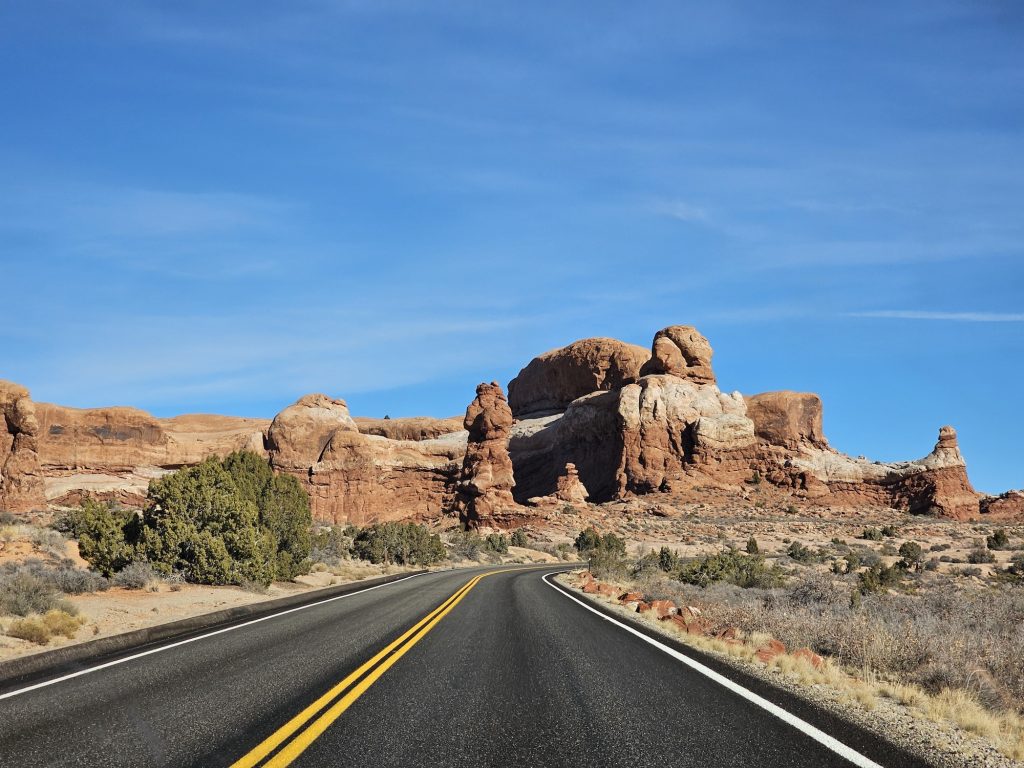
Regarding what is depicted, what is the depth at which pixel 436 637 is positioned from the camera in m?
11.4

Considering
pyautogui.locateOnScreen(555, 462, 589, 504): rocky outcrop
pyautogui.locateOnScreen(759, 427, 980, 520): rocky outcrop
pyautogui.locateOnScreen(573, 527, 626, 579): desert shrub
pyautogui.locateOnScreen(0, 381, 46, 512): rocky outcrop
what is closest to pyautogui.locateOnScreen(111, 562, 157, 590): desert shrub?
pyautogui.locateOnScreen(573, 527, 626, 579): desert shrub

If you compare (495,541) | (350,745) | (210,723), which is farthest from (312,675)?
(495,541)

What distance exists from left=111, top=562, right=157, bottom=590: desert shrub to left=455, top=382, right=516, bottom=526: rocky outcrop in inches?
2154

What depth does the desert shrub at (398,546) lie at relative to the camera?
42.5 metres

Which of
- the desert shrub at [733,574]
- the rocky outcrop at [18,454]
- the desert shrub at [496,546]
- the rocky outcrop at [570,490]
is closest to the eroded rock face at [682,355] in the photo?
the rocky outcrop at [570,490]

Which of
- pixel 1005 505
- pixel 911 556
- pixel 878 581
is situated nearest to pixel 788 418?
pixel 1005 505

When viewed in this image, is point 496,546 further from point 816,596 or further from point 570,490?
point 816,596

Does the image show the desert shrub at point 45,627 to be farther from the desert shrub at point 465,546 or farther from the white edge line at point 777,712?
the desert shrub at point 465,546

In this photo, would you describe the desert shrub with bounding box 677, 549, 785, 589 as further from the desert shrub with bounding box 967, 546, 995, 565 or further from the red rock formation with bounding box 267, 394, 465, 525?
the red rock formation with bounding box 267, 394, 465, 525

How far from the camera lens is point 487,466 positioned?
77.6 metres

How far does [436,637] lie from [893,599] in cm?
1615

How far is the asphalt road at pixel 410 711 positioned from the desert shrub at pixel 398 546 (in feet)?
105

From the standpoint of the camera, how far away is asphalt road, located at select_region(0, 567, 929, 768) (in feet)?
17.0

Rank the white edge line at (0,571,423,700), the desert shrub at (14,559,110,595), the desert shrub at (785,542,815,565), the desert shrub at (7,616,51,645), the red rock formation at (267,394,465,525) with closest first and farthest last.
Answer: the white edge line at (0,571,423,700) < the desert shrub at (7,616,51,645) < the desert shrub at (14,559,110,595) < the desert shrub at (785,542,815,565) < the red rock formation at (267,394,465,525)
